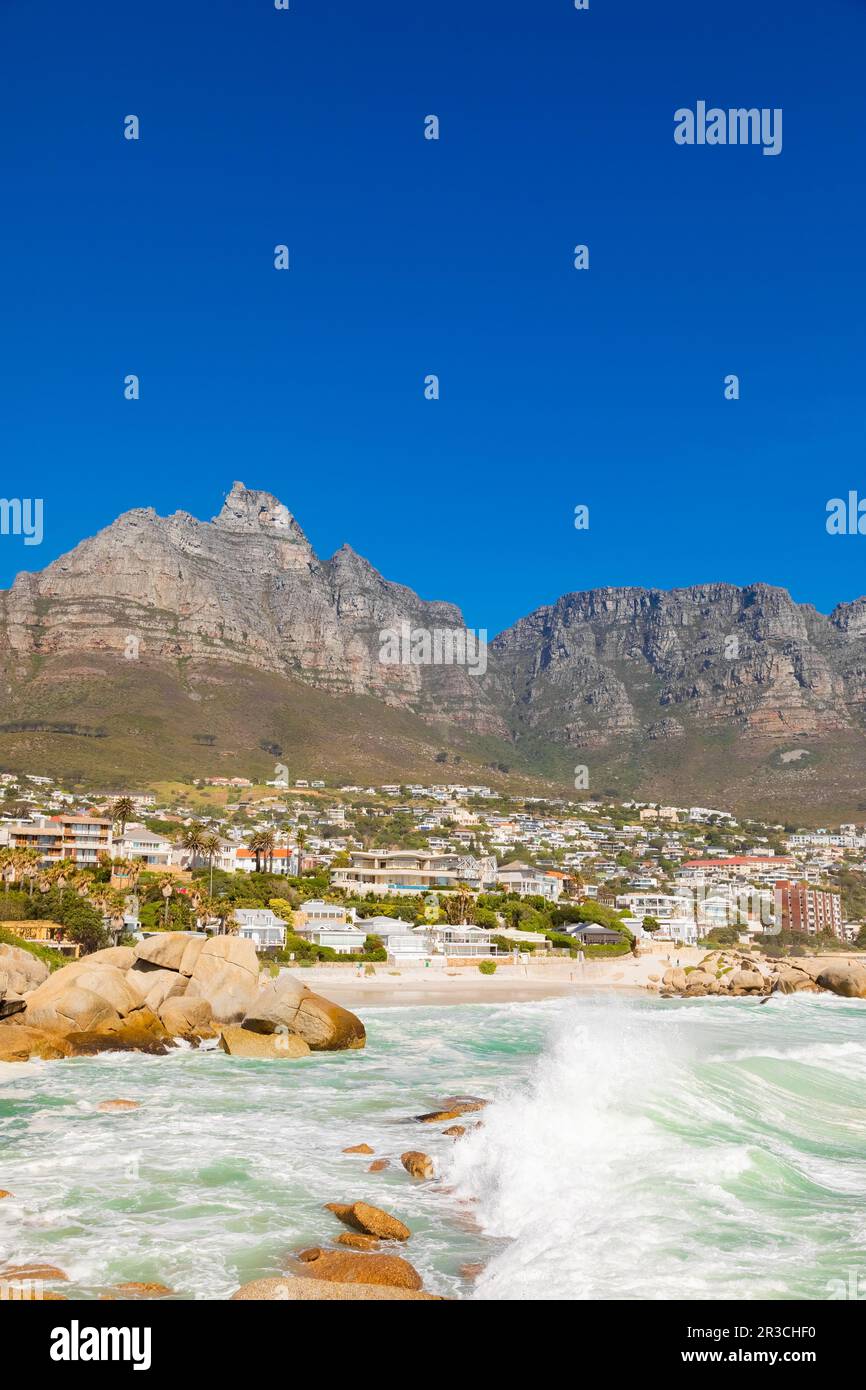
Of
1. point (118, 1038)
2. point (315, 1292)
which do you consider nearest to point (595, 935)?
point (118, 1038)

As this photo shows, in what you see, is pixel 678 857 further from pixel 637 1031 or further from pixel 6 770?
pixel 637 1031

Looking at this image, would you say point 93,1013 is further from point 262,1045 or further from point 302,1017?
point 302,1017

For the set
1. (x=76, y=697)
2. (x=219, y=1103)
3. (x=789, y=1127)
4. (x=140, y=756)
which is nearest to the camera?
(x=789, y=1127)

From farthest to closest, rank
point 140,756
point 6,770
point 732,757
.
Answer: point 732,757 → point 140,756 → point 6,770

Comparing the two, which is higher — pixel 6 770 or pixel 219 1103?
pixel 6 770

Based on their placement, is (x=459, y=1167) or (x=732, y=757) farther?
(x=732, y=757)

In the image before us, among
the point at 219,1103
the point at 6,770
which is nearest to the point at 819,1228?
the point at 219,1103

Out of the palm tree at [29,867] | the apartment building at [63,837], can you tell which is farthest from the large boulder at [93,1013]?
the apartment building at [63,837]
